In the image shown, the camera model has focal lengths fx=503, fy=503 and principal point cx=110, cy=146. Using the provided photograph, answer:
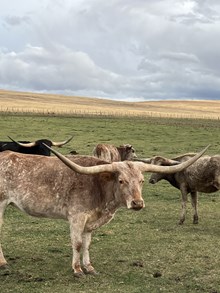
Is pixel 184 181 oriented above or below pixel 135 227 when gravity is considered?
above

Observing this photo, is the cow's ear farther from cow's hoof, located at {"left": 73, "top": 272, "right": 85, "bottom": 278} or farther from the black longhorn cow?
the black longhorn cow

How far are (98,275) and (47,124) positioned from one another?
32.6 meters

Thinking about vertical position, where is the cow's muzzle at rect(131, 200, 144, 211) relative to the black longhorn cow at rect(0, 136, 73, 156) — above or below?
above

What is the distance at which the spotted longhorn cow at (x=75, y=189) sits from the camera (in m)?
7.66

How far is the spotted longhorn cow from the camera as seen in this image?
7.66 m

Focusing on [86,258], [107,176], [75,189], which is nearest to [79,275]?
[86,258]

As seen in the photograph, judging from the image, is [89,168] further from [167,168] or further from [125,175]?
[167,168]

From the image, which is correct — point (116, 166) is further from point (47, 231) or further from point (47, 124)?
point (47, 124)

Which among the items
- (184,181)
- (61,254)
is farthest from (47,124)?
(61,254)

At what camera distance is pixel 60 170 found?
27.0ft

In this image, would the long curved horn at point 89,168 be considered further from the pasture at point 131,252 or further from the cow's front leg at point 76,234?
the pasture at point 131,252

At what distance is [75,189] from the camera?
7969 mm

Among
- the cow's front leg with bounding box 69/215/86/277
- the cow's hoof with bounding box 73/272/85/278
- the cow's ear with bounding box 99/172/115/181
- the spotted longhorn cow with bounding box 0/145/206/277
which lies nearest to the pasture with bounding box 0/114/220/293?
the cow's hoof with bounding box 73/272/85/278

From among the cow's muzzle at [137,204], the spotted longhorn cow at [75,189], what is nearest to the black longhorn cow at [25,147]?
the spotted longhorn cow at [75,189]
